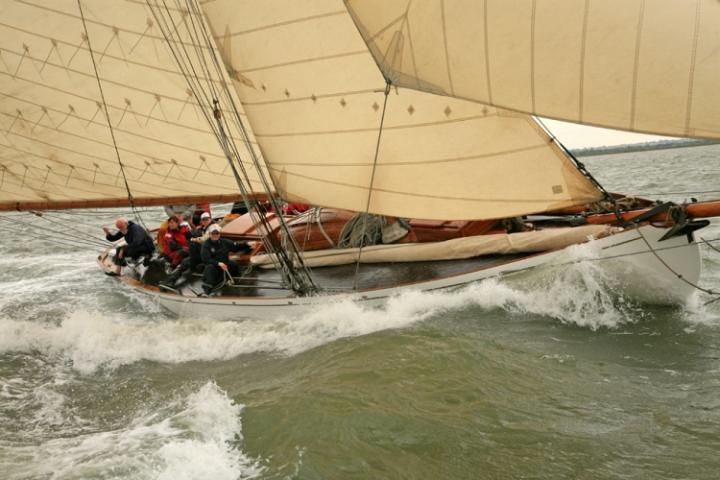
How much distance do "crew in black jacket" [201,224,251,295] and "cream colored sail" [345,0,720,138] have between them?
169 inches

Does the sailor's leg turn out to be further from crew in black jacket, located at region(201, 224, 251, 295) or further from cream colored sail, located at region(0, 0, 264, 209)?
cream colored sail, located at region(0, 0, 264, 209)

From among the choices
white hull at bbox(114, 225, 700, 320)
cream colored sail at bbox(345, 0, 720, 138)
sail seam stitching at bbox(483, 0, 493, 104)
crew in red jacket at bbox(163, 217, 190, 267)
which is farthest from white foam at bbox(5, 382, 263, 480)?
crew in red jacket at bbox(163, 217, 190, 267)

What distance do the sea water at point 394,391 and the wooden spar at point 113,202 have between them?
1.99 m

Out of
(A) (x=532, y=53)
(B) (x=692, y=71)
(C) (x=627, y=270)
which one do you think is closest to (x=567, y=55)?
(A) (x=532, y=53)

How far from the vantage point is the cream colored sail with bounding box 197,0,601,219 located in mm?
6809

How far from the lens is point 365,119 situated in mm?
7242

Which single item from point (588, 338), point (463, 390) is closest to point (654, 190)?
point (588, 338)

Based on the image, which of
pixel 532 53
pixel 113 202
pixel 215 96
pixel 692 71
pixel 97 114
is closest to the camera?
pixel 692 71

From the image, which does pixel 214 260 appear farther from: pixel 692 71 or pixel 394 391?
pixel 692 71

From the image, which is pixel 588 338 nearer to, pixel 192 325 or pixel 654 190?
pixel 192 325

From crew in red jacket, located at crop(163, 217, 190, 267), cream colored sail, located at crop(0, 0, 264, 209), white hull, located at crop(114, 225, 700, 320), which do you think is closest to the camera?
white hull, located at crop(114, 225, 700, 320)

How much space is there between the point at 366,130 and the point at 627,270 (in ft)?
10.7

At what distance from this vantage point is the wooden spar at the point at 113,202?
32.9 ft

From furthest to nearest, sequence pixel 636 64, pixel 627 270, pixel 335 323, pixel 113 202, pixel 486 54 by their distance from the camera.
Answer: pixel 113 202
pixel 335 323
pixel 627 270
pixel 486 54
pixel 636 64
